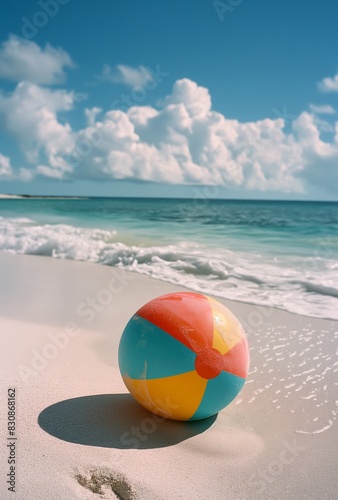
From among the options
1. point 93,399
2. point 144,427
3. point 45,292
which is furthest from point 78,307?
point 144,427

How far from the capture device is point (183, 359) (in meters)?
3.27

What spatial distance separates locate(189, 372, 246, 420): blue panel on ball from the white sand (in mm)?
165

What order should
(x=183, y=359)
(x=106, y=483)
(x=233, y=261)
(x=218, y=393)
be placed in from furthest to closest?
(x=233, y=261)
(x=218, y=393)
(x=183, y=359)
(x=106, y=483)

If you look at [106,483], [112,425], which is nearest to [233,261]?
[112,425]

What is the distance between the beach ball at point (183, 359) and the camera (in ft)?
10.8

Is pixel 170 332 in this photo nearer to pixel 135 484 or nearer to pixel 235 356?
pixel 235 356

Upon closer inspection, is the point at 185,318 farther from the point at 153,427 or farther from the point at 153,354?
the point at 153,427

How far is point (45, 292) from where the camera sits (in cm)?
753

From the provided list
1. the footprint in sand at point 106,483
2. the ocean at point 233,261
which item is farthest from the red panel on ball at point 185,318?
the ocean at point 233,261

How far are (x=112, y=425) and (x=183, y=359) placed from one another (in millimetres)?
807

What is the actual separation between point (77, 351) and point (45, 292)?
9.35 feet

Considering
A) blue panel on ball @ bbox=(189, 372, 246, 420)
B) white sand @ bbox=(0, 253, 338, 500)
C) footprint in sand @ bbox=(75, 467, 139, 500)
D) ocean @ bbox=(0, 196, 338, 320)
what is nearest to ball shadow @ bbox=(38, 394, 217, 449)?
white sand @ bbox=(0, 253, 338, 500)

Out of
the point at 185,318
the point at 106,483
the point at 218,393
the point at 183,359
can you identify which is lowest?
the point at 106,483

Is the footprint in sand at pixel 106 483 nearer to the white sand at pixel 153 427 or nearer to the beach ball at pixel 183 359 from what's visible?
the white sand at pixel 153 427
